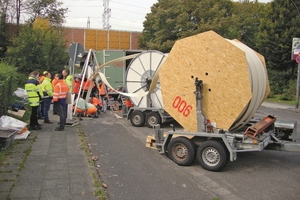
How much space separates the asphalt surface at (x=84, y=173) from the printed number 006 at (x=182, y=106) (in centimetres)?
110

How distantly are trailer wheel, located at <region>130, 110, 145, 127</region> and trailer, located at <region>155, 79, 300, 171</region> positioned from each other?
160 inches

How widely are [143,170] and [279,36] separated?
22800 millimetres

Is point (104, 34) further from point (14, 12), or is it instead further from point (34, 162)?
point (34, 162)

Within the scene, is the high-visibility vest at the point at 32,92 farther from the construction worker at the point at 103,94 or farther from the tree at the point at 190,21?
the tree at the point at 190,21

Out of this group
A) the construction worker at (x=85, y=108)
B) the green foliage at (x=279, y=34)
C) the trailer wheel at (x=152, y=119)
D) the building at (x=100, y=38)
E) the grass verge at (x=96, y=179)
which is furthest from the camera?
the building at (x=100, y=38)

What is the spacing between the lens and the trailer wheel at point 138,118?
11.2 m

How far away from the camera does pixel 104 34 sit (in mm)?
52312

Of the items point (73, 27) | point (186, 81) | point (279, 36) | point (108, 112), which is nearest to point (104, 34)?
point (73, 27)

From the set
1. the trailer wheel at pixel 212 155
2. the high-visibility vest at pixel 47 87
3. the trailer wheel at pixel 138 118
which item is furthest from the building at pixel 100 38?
the trailer wheel at pixel 212 155

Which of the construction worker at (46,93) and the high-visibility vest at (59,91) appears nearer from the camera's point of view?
the high-visibility vest at (59,91)

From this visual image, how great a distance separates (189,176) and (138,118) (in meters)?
5.55

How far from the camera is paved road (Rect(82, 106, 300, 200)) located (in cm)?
508

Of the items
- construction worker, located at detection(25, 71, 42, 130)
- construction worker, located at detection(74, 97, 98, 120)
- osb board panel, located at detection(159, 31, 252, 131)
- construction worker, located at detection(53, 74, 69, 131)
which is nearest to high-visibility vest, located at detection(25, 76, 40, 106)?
construction worker, located at detection(25, 71, 42, 130)

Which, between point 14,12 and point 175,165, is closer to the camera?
point 175,165
